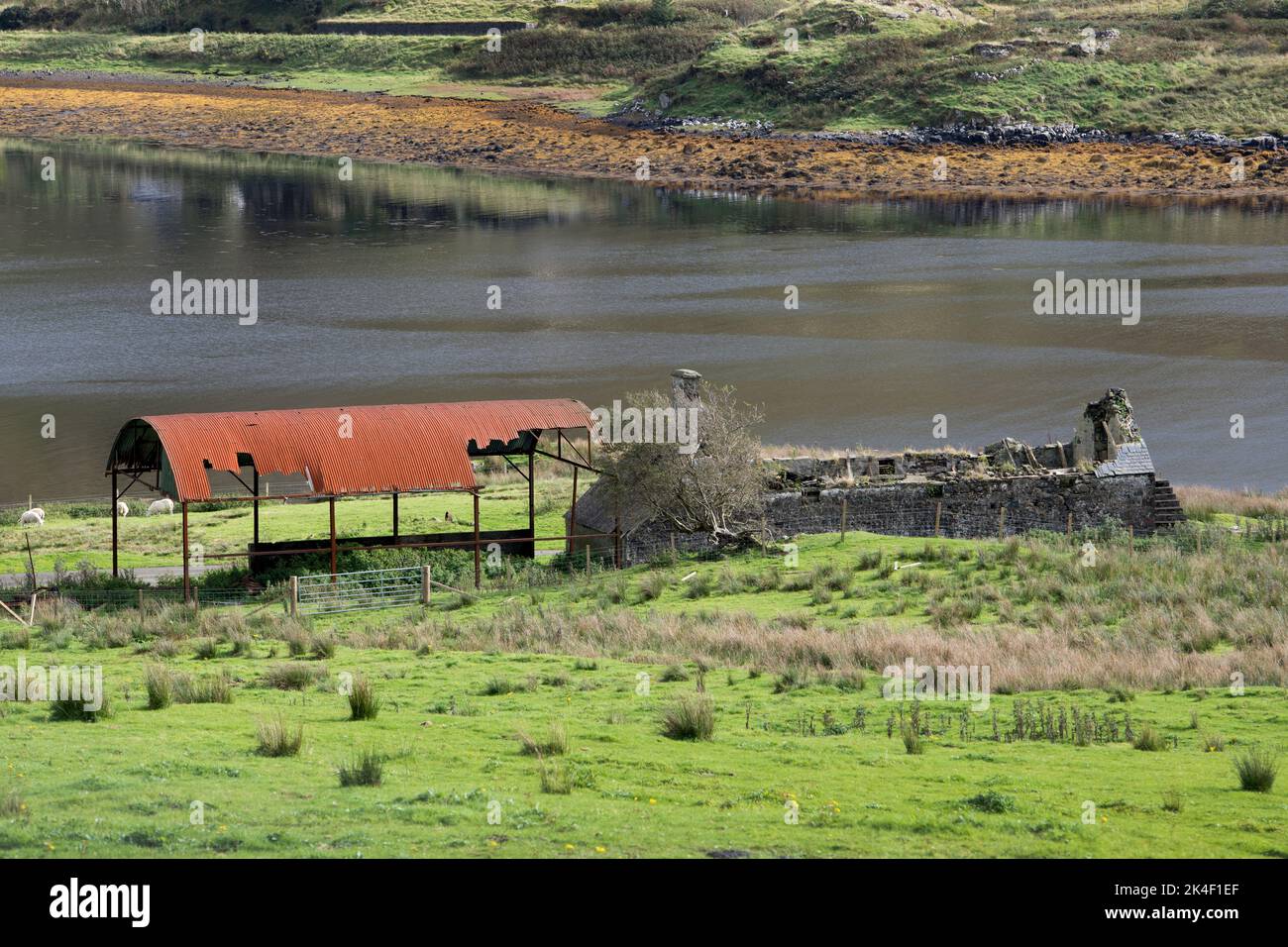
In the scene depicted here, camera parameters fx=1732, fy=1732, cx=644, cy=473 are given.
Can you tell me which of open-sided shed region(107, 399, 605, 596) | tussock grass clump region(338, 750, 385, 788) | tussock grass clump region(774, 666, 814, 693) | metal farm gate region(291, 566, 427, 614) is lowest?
metal farm gate region(291, 566, 427, 614)

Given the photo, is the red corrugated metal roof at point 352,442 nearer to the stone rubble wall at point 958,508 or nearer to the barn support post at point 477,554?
the barn support post at point 477,554

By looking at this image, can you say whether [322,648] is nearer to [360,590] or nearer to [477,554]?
[360,590]

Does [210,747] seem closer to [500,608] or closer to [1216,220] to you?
[500,608]

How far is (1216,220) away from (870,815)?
9738 centimetres

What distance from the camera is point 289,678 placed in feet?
78.2

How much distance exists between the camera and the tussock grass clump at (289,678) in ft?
77.8

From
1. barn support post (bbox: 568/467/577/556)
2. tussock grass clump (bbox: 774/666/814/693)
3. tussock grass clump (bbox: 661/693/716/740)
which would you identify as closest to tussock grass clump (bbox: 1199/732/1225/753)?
tussock grass clump (bbox: 774/666/814/693)

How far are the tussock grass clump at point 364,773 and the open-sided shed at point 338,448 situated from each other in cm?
1574

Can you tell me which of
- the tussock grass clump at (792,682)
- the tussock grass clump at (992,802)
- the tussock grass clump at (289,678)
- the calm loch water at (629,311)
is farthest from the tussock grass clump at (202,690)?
the calm loch water at (629,311)

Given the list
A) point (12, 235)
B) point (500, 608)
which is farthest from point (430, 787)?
point (12, 235)

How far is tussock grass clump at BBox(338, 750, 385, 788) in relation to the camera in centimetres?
1738

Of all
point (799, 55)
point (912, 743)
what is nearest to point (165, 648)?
point (912, 743)

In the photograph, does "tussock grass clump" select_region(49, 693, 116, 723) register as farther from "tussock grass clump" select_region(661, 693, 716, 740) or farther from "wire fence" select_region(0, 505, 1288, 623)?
"wire fence" select_region(0, 505, 1288, 623)

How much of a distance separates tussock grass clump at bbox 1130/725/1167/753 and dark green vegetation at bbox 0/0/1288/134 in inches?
4403
